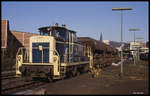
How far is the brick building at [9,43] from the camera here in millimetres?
26145

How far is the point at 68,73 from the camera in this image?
44.6 feet

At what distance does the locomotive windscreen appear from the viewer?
40.8 ft

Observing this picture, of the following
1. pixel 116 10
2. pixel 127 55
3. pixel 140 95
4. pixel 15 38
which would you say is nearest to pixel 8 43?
pixel 15 38

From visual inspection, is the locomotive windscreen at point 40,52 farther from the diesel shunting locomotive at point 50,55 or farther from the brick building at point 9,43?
the brick building at point 9,43

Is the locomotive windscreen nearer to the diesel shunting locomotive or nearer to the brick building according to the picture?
the diesel shunting locomotive

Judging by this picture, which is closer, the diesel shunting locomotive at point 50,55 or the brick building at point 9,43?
the diesel shunting locomotive at point 50,55

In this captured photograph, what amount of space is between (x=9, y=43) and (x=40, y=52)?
83.3 ft

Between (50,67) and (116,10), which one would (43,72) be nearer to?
(50,67)

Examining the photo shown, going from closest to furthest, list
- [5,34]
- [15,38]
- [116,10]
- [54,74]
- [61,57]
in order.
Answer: [54,74]
[61,57]
[116,10]
[5,34]
[15,38]

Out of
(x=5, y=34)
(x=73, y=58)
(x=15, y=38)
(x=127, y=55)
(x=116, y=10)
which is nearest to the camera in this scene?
(x=73, y=58)

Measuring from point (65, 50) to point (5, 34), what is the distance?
2368 centimetres

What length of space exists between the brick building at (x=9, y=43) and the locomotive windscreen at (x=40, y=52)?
1286 centimetres

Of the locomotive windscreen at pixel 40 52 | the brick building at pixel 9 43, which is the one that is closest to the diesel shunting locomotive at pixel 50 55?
the locomotive windscreen at pixel 40 52

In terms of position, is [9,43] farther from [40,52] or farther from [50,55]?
[50,55]
